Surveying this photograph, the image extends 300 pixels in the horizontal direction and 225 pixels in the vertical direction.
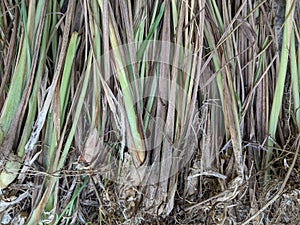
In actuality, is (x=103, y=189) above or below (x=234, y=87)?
below

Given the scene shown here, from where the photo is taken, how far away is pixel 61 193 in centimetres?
64

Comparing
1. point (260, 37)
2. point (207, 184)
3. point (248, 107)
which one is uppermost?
point (260, 37)

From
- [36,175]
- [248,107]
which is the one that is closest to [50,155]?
[36,175]

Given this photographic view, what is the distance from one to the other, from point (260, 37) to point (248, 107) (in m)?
0.14

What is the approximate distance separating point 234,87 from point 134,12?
23 centimetres

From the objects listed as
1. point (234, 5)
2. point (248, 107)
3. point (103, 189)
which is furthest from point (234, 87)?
point (103, 189)

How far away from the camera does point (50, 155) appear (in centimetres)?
60

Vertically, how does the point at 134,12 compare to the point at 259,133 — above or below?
above

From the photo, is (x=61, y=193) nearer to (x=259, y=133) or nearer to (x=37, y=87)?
(x=37, y=87)

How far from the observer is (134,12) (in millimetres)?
601

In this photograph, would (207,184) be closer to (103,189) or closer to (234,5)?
(103,189)

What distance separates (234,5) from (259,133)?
26 cm

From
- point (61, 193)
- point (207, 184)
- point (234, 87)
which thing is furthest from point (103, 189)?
point (234, 87)

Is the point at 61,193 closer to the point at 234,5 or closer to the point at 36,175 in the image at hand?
the point at 36,175
